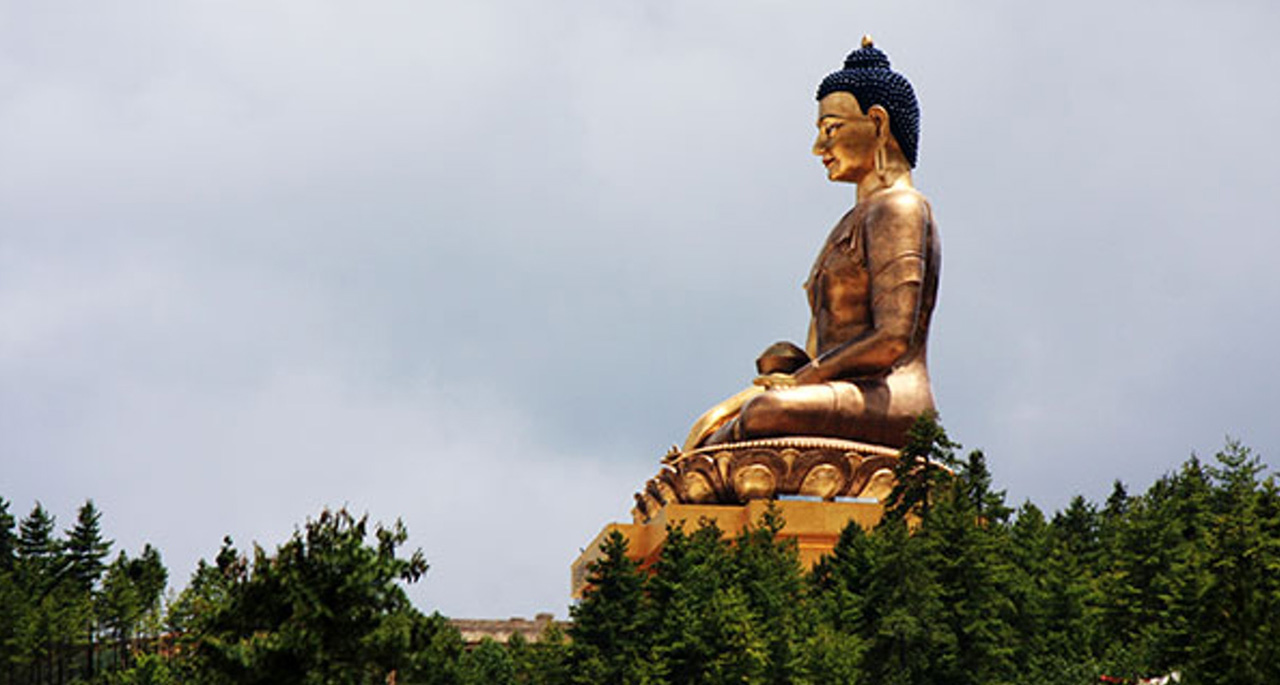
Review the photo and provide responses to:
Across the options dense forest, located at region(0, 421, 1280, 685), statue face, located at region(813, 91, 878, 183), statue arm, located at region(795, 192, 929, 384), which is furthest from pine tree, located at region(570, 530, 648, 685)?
statue face, located at region(813, 91, 878, 183)

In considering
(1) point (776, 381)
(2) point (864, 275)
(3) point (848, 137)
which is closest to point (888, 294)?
(2) point (864, 275)

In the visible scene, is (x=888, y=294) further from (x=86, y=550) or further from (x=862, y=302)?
(x=86, y=550)

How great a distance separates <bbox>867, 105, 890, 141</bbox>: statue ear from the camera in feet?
101

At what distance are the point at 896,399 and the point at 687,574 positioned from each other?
7236mm

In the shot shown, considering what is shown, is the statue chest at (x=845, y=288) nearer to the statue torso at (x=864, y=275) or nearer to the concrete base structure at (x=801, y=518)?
the statue torso at (x=864, y=275)

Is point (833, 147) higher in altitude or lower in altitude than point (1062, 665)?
higher

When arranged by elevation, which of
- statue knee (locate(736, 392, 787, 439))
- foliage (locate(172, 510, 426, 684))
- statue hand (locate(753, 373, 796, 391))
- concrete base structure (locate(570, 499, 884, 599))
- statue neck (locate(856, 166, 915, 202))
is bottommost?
foliage (locate(172, 510, 426, 684))

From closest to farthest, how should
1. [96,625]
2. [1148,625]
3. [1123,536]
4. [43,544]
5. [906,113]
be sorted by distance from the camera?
[1148,625] → [1123,536] → [906,113] → [96,625] → [43,544]

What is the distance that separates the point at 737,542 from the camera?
25547 mm

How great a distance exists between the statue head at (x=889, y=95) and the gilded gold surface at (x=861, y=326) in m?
0.12

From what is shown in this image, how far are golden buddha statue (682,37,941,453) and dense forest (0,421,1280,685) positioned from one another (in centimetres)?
176

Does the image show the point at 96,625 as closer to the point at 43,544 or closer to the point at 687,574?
the point at 43,544

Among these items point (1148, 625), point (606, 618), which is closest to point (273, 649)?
point (606, 618)

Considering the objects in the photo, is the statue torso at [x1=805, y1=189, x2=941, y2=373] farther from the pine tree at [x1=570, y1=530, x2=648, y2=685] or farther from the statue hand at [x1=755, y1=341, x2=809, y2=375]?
the pine tree at [x1=570, y1=530, x2=648, y2=685]
